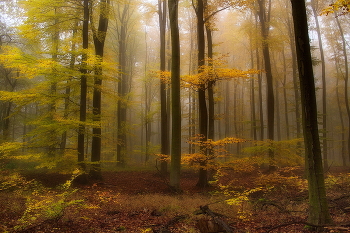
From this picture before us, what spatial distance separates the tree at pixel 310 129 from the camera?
4582 millimetres

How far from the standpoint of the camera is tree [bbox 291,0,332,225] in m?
4.58

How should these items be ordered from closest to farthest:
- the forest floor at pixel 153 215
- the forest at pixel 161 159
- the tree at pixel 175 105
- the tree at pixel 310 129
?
1. the tree at pixel 310 129
2. the forest at pixel 161 159
3. the forest floor at pixel 153 215
4. the tree at pixel 175 105

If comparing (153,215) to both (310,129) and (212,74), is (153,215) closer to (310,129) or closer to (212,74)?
(310,129)

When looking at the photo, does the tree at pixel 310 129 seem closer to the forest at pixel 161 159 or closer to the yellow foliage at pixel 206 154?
the forest at pixel 161 159

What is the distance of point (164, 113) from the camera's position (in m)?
14.6

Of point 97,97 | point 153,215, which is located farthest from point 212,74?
point 97,97

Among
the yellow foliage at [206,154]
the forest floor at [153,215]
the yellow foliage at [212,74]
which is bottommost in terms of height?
the forest floor at [153,215]

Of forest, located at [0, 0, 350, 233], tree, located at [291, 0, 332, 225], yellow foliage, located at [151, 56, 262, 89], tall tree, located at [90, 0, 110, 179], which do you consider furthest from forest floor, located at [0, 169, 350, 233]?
yellow foliage, located at [151, 56, 262, 89]

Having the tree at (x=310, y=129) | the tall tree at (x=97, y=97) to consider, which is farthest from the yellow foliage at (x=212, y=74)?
the tree at (x=310, y=129)

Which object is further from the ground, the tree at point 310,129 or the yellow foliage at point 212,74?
the yellow foliage at point 212,74

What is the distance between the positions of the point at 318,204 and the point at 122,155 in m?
16.5

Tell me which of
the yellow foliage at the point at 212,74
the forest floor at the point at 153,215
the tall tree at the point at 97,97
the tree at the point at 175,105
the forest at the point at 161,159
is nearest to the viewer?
the forest at the point at 161,159

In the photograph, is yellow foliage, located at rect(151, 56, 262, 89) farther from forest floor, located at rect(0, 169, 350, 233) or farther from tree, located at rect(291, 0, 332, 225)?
forest floor, located at rect(0, 169, 350, 233)

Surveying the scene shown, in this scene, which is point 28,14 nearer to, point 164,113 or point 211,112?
point 164,113
